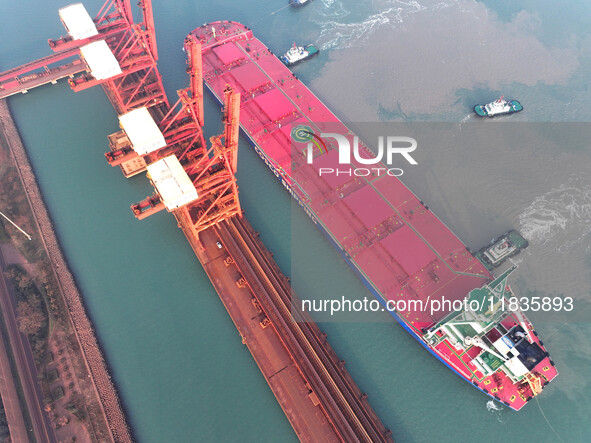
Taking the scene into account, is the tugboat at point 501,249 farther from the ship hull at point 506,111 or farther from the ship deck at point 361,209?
the ship hull at point 506,111

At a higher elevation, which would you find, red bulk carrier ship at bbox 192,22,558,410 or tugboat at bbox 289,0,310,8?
tugboat at bbox 289,0,310,8

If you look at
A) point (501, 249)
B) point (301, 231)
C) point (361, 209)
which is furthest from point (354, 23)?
point (501, 249)

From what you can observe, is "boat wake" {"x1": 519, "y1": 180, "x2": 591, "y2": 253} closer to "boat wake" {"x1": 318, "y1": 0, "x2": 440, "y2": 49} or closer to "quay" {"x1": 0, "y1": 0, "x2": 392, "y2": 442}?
"quay" {"x1": 0, "y1": 0, "x2": 392, "y2": 442}

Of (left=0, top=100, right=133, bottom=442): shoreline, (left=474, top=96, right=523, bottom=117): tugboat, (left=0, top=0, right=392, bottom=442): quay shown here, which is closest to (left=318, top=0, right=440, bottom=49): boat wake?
(left=474, top=96, right=523, bottom=117): tugboat

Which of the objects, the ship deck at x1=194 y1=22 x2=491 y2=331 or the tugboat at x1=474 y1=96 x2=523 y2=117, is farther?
the tugboat at x1=474 y1=96 x2=523 y2=117

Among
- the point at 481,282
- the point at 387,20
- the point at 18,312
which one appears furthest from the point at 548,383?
the point at 387,20

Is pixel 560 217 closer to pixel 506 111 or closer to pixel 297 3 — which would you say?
pixel 506 111

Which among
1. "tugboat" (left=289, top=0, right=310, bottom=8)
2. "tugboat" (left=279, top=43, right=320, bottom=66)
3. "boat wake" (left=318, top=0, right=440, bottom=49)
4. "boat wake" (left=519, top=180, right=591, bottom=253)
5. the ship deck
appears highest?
"tugboat" (left=289, top=0, right=310, bottom=8)
